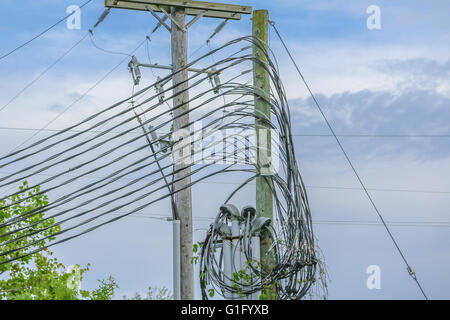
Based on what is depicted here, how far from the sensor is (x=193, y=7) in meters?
11.6

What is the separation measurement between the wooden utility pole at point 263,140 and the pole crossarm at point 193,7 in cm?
82

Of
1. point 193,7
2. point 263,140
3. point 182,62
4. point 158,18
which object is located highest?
point 193,7

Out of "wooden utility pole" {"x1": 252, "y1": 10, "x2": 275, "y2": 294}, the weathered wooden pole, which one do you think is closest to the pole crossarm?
the weathered wooden pole

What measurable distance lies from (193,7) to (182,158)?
267cm

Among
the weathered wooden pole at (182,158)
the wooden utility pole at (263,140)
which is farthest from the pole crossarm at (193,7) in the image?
the wooden utility pole at (263,140)

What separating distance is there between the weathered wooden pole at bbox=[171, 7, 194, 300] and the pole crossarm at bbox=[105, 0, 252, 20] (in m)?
0.13

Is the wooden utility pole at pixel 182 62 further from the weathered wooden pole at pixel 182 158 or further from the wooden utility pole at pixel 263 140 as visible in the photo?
the wooden utility pole at pixel 263 140

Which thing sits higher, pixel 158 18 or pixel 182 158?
pixel 158 18

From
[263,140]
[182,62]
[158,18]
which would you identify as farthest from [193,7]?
[263,140]

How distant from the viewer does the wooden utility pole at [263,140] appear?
37.1 ft

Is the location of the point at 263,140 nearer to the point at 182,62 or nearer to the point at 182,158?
the point at 182,158

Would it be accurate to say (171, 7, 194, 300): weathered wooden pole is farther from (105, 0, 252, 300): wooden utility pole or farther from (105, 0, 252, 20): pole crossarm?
(105, 0, 252, 20): pole crossarm
